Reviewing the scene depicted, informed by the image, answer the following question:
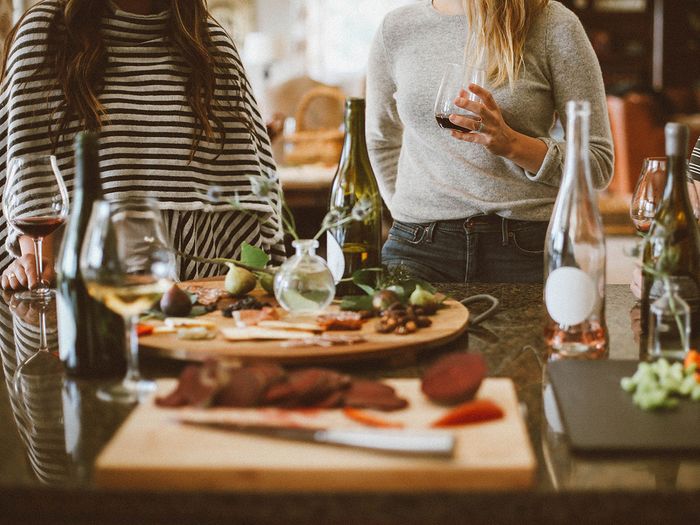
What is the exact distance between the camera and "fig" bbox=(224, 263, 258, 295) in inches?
51.4

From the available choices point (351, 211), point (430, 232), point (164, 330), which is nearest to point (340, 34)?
point (430, 232)

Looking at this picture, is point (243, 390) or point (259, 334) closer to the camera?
point (243, 390)

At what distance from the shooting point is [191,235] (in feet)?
5.81

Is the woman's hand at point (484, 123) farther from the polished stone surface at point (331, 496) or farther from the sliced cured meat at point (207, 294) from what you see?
the polished stone surface at point (331, 496)

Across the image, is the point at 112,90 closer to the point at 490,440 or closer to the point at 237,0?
the point at 490,440

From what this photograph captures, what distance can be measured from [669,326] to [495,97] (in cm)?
85

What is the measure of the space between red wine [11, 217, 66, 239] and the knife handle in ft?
2.68

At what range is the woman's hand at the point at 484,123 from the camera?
54.0 inches

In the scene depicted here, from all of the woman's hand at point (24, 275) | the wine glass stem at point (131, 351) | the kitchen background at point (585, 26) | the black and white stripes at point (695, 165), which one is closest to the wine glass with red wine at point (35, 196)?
the woman's hand at point (24, 275)

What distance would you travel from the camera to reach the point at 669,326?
97cm

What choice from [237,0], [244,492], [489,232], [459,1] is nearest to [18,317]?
[244,492]

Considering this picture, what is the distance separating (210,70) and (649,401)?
124cm

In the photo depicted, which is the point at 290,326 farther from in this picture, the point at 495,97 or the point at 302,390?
the point at 495,97

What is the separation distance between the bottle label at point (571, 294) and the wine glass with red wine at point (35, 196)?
0.80 meters
